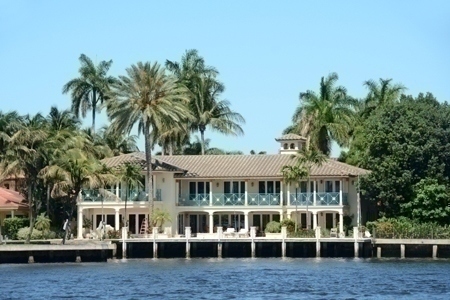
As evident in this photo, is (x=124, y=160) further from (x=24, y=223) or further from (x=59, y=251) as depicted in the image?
(x=59, y=251)

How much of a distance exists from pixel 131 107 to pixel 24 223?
12403mm

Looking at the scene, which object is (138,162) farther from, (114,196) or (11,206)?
(11,206)

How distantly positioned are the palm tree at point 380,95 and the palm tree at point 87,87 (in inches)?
930

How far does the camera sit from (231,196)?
10219cm

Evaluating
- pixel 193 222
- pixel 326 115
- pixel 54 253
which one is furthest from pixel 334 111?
pixel 54 253

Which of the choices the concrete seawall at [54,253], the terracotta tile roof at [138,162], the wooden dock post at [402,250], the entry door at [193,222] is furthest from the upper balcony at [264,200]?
the concrete seawall at [54,253]

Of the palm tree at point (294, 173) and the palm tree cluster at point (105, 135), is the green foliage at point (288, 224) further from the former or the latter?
the palm tree cluster at point (105, 135)

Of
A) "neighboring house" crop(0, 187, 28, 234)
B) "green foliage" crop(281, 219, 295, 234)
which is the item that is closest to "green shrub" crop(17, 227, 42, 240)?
"neighboring house" crop(0, 187, 28, 234)

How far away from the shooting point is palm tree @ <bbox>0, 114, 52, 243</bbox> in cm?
9544

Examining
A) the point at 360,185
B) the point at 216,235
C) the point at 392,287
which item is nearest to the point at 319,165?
the point at 360,185

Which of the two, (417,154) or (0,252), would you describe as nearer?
(0,252)

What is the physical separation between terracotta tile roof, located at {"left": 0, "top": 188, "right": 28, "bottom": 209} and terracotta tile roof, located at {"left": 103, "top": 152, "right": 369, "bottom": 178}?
853 cm

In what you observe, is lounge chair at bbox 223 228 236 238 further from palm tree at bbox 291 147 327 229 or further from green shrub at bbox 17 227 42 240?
green shrub at bbox 17 227 42 240

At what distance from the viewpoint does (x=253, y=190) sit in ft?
338
